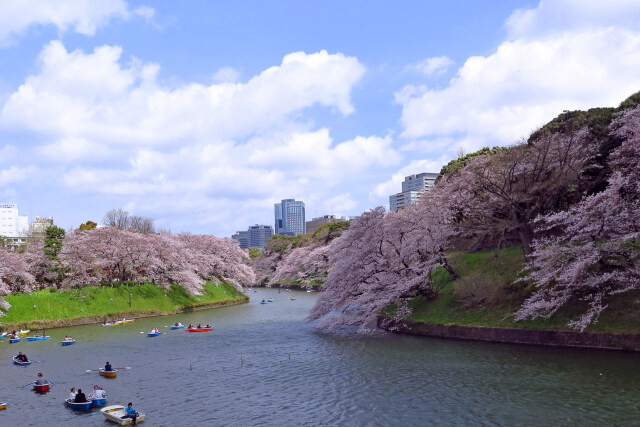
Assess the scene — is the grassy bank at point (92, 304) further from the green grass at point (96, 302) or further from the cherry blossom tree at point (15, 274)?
the cherry blossom tree at point (15, 274)

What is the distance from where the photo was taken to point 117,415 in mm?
23969

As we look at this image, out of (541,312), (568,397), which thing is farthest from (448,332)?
(568,397)

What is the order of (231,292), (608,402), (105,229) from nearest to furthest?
(608,402) → (105,229) → (231,292)

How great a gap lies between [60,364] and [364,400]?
26.5m

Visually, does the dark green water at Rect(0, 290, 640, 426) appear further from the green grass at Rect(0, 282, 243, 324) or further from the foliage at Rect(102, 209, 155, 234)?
the foliage at Rect(102, 209, 155, 234)

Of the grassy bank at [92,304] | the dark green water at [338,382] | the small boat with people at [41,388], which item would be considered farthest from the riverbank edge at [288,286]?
the small boat with people at [41,388]

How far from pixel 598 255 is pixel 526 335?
8.30 metres

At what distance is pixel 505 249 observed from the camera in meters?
54.3

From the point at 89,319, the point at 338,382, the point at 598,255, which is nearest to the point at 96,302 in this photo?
the point at 89,319

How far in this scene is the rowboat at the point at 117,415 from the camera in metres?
23.6

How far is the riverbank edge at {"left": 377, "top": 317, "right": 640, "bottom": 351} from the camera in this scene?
1259 inches

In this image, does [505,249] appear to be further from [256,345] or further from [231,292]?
[231,292]

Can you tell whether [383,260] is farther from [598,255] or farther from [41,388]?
[41,388]

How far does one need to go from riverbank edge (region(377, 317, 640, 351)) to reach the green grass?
39.6 meters
